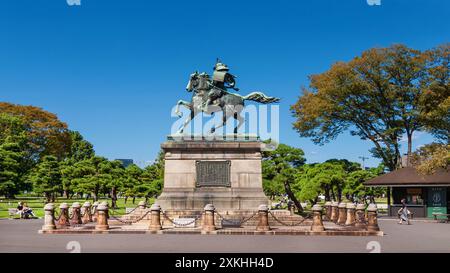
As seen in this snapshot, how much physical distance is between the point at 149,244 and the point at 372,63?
108 ft

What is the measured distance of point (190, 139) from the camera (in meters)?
26.2

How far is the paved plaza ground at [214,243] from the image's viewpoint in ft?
51.2

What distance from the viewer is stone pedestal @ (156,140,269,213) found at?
981 inches

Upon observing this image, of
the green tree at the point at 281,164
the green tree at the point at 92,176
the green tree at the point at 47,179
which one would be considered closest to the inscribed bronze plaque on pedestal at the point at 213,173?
the green tree at the point at 281,164

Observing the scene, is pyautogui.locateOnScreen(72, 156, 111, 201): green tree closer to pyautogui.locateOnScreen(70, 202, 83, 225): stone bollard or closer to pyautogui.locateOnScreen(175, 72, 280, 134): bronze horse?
pyautogui.locateOnScreen(70, 202, 83, 225): stone bollard

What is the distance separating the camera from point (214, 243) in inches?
671

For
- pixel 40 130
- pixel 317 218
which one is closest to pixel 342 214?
pixel 317 218

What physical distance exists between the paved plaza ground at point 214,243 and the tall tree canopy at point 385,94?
80.3 feet

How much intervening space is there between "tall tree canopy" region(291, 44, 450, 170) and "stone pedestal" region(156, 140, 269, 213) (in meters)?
20.8

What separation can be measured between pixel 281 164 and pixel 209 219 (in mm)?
22137

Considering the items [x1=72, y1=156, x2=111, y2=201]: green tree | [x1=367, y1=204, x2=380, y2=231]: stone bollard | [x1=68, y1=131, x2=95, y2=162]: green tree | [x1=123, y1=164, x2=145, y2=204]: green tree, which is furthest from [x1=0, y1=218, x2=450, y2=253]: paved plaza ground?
[x1=68, y1=131, x2=95, y2=162]: green tree

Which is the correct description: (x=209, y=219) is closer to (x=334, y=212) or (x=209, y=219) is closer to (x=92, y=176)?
(x=334, y=212)
